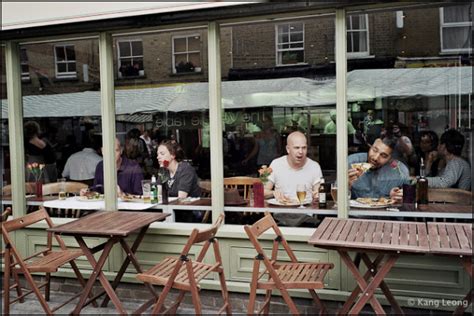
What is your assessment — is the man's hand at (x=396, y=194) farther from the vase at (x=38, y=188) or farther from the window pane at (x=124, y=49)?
the vase at (x=38, y=188)

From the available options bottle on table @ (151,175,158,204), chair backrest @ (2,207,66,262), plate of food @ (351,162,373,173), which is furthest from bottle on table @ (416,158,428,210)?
chair backrest @ (2,207,66,262)

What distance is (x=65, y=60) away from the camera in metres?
5.03

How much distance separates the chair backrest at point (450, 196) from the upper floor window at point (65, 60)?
4.06m

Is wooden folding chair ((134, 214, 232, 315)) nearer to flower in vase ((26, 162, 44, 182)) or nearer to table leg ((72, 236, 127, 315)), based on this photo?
table leg ((72, 236, 127, 315))

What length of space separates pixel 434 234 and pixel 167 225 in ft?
7.71

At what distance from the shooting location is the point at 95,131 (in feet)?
16.2

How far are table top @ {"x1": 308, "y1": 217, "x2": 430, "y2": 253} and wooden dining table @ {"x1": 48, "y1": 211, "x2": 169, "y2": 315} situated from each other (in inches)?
58.3

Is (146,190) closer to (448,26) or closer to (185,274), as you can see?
(185,274)

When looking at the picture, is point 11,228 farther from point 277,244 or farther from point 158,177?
point 277,244

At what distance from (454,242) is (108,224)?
2.59 meters

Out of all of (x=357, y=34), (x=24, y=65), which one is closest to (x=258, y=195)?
(x=357, y=34)

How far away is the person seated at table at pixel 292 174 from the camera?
4.48 metres

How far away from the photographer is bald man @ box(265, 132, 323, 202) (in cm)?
449

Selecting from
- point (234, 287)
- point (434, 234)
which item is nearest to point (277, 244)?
point (234, 287)
